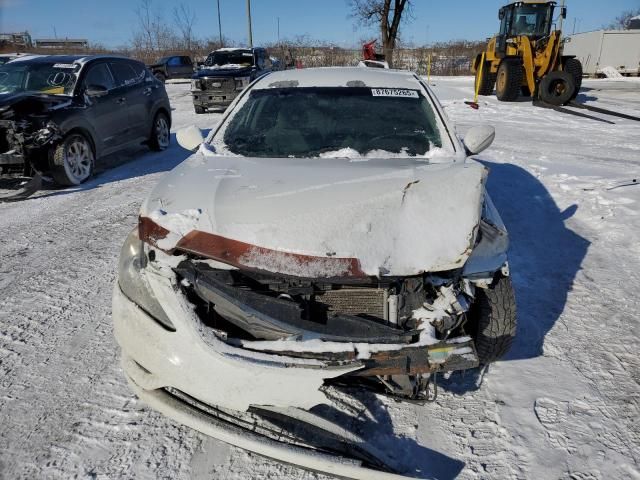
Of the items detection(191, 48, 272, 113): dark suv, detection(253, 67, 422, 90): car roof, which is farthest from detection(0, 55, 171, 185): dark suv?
detection(191, 48, 272, 113): dark suv

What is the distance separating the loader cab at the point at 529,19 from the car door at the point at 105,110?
12437 millimetres

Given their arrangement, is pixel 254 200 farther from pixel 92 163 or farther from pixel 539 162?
pixel 539 162

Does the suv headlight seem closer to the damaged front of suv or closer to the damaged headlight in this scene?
the damaged front of suv

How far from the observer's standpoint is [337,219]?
7.22ft

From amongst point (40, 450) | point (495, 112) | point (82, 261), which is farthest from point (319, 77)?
point (495, 112)

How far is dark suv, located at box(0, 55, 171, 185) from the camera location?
6102 mm

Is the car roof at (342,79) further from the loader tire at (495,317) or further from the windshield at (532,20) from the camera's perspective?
the windshield at (532,20)

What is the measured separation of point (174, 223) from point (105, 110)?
5.81 m

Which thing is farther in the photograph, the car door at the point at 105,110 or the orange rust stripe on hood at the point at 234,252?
the car door at the point at 105,110

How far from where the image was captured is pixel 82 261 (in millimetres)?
4250

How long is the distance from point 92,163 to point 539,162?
21.8 ft

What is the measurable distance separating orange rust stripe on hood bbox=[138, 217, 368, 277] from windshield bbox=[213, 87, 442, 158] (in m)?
1.24

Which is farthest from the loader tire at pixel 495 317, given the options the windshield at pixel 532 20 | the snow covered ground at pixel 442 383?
the windshield at pixel 532 20

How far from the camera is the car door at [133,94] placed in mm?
7754
